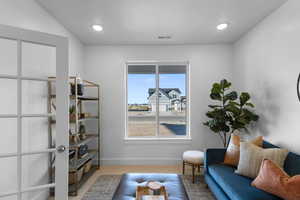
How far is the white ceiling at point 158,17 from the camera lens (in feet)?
7.34

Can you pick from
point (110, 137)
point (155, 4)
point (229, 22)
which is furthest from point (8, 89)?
point (229, 22)

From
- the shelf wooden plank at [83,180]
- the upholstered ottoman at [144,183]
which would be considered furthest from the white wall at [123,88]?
the upholstered ottoman at [144,183]

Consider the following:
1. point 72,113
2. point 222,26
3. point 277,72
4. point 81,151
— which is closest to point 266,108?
point 277,72

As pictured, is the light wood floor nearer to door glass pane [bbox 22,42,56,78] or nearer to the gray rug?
the gray rug

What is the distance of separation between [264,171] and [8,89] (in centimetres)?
259

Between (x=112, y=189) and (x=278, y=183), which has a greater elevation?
(x=278, y=183)

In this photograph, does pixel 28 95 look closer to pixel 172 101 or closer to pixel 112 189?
pixel 112 189

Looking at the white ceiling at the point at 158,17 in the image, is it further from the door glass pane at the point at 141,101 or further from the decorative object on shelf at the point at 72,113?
the decorative object on shelf at the point at 72,113

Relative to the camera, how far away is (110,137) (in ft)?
12.2

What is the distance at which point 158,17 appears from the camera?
101 inches

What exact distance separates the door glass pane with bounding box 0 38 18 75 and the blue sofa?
244 cm

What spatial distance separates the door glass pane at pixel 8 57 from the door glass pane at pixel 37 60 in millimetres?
228

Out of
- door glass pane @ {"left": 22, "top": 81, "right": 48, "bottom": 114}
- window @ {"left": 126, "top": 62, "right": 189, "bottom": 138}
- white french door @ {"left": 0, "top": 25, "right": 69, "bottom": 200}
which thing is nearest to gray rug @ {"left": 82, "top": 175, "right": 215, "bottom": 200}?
white french door @ {"left": 0, "top": 25, "right": 69, "bottom": 200}

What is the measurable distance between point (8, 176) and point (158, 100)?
2.82m
